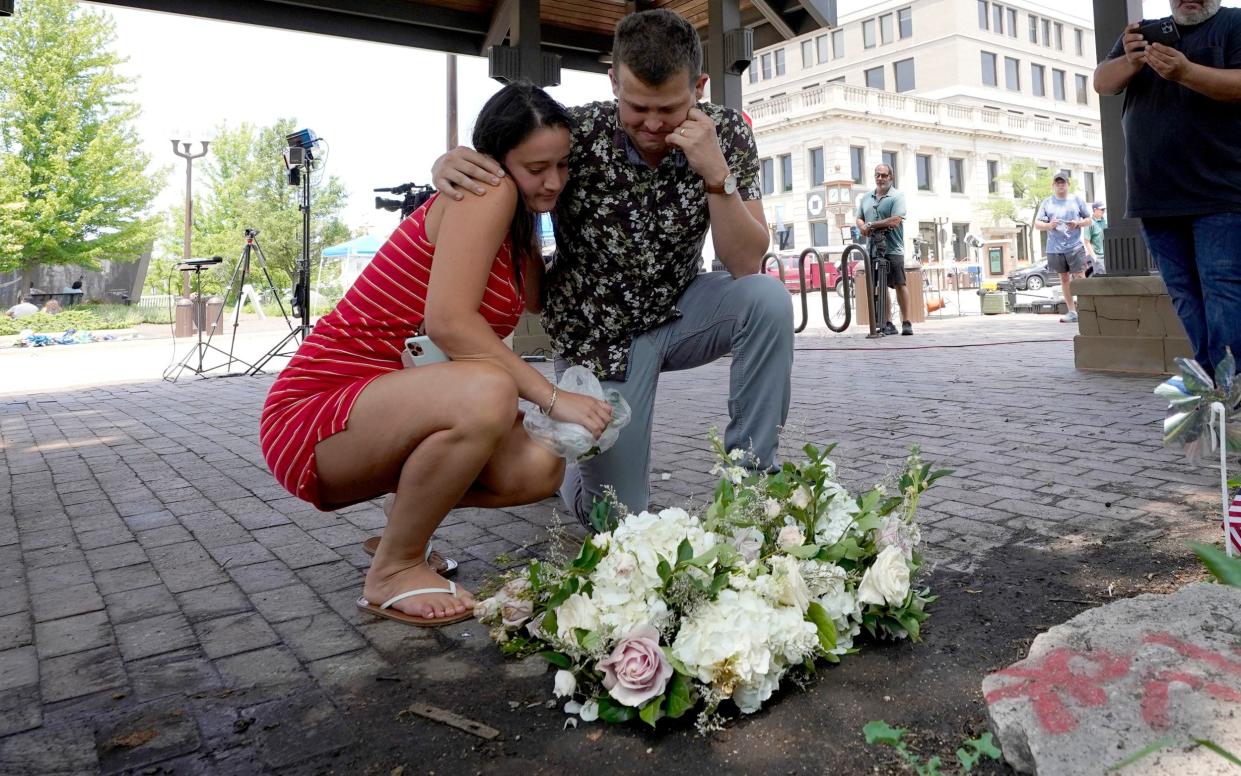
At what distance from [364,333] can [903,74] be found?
201 ft

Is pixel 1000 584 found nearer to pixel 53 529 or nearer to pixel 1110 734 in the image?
pixel 1110 734

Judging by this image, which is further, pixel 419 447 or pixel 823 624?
pixel 419 447

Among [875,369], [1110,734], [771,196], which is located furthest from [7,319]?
[771,196]

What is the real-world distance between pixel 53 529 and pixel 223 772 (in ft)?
7.25

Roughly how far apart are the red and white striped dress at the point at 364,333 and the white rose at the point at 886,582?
111 cm

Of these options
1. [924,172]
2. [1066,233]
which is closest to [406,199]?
[1066,233]

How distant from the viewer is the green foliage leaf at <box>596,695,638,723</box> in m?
1.56

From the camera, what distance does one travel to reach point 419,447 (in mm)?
2098

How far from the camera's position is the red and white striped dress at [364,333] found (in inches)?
86.8

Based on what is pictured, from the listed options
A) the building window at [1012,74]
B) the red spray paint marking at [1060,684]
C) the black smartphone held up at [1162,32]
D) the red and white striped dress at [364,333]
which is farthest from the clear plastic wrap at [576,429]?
the building window at [1012,74]

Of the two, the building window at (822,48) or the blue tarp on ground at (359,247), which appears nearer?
the blue tarp on ground at (359,247)

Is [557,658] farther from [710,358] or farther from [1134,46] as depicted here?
[1134,46]

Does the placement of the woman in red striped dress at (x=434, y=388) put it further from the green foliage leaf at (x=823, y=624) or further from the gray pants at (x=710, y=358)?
the green foliage leaf at (x=823, y=624)

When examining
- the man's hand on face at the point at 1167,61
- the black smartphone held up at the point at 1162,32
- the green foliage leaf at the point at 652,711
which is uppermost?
the black smartphone held up at the point at 1162,32
